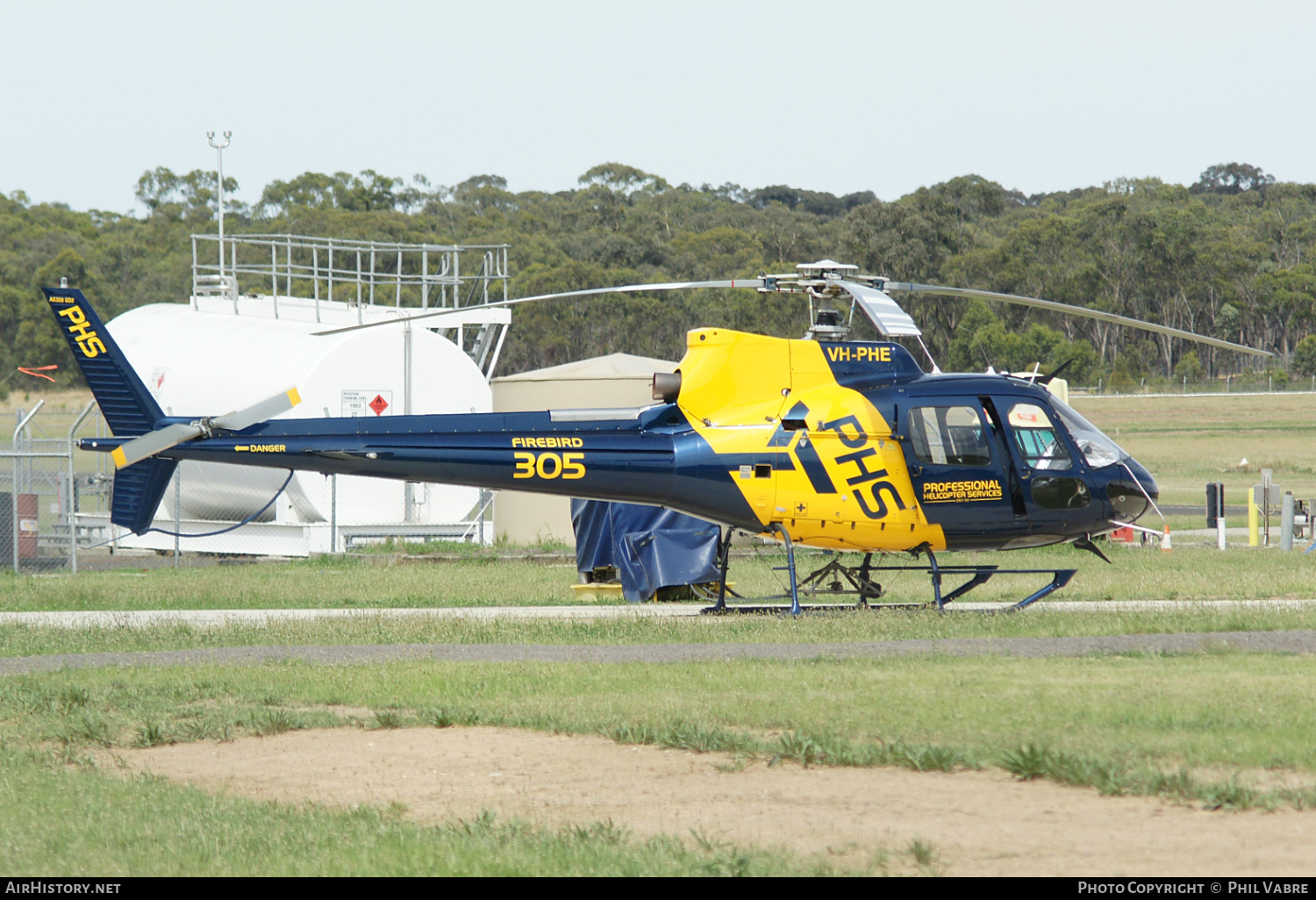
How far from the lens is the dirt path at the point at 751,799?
19.7 ft

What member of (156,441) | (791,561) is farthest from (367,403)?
(791,561)

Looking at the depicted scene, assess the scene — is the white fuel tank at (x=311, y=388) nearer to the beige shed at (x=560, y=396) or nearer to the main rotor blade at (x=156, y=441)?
the beige shed at (x=560, y=396)

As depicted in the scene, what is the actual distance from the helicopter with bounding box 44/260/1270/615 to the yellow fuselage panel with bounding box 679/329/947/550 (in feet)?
0.05

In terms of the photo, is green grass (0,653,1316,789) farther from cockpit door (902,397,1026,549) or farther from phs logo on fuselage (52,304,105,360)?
phs logo on fuselage (52,304,105,360)

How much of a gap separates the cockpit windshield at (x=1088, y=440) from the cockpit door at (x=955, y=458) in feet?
2.92

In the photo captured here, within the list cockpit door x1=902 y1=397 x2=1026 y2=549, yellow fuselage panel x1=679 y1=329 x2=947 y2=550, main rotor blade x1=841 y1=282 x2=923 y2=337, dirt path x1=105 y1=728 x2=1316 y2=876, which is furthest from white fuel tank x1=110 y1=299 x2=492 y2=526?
dirt path x1=105 y1=728 x2=1316 y2=876

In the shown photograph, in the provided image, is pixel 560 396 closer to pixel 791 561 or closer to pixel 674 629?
pixel 791 561

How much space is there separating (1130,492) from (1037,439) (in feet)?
4.20

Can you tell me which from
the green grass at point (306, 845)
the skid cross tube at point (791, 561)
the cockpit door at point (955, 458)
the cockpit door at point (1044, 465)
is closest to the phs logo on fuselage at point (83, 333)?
the skid cross tube at point (791, 561)

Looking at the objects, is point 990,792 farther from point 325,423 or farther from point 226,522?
point 226,522

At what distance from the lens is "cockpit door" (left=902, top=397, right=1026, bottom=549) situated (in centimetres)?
1488

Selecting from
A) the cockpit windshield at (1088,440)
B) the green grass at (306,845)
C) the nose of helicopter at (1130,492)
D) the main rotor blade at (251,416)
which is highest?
the main rotor blade at (251,416)

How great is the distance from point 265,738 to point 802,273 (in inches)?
291

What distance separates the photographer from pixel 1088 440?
15.2 meters
